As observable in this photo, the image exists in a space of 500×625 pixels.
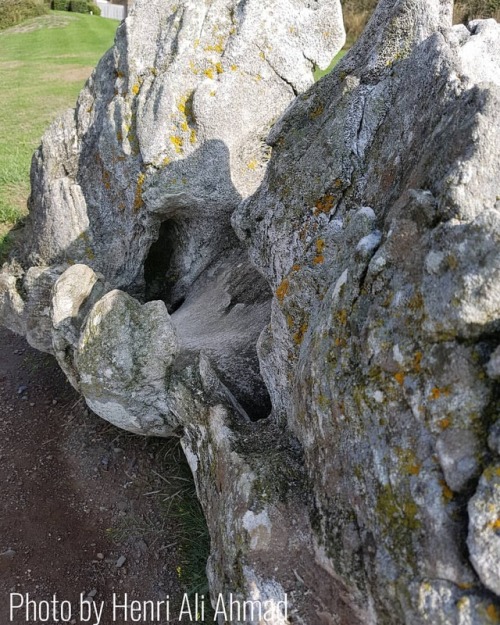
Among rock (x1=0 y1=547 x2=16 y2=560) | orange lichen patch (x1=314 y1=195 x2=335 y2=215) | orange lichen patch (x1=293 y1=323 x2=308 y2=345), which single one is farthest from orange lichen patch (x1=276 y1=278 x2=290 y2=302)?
rock (x1=0 y1=547 x2=16 y2=560)

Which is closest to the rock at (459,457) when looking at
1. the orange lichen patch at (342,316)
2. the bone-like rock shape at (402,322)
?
→ the bone-like rock shape at (402,322)

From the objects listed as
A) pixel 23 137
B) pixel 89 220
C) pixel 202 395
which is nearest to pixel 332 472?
pixel 202 395

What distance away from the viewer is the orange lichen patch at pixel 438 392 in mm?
1845

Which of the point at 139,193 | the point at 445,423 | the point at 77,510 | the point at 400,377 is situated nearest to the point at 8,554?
the point at 77,510

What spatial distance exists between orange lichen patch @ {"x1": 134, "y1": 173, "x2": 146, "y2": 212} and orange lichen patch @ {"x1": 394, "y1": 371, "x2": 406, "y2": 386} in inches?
114

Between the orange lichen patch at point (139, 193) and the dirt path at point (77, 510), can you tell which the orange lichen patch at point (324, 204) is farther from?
the dirt path at point (77, 510)

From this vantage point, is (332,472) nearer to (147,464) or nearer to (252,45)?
(147,464)

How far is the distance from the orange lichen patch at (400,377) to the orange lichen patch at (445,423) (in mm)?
200

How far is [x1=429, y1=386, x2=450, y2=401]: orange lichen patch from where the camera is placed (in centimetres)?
184

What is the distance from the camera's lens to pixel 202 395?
334 cm

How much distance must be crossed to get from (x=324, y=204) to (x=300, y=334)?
721 millimetres

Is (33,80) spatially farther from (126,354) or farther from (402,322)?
(402,322)

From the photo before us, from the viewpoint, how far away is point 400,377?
1.98 metres

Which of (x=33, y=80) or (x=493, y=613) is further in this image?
(x=33, y=80)
